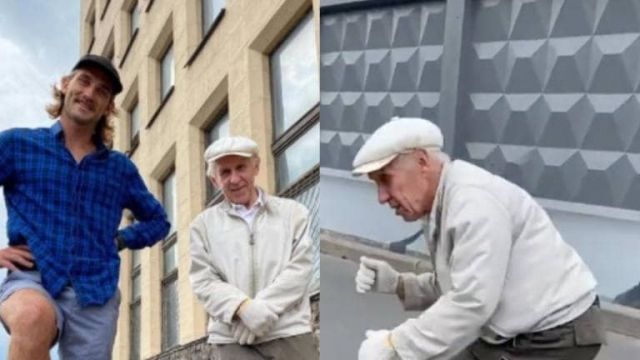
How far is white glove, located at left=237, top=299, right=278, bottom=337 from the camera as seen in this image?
0.60 m

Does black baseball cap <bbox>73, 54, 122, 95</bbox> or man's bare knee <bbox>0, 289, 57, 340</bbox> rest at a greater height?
black baseball cap <bbox>73, 54, 122, 95</bbox>

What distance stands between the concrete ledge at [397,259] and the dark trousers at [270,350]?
0.30ft

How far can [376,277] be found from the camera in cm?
52

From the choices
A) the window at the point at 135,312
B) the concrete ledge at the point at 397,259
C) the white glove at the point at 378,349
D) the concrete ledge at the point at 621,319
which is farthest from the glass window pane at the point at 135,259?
the concrete ledge at the point at 621,319

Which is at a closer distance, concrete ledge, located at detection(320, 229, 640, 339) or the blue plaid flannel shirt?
concrete ledge, located at detection(320, 229, 640, 339)

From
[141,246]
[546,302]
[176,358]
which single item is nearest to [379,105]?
[546,302]

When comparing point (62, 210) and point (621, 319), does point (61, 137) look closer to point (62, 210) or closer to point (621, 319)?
point (62, 210)

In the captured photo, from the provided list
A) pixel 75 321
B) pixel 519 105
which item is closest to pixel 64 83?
pixel 75 321

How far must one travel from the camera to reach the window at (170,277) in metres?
0.85

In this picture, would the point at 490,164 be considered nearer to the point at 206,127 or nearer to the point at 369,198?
the point at 369,198

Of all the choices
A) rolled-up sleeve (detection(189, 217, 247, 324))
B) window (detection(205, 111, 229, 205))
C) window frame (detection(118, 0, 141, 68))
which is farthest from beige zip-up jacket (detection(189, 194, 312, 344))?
window frame (detection(118, 0, 141, 68))

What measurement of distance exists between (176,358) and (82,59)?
0.35 m

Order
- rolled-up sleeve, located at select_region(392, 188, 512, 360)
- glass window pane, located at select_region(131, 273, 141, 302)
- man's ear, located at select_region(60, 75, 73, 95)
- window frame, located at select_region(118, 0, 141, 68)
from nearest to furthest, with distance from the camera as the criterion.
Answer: rolled-up sleeve, located at select_region(392, 188, 512, 360)
man's ear, located at select_region(60, 75, 73, 95)
glass window pane, located at select_region(131, 273, 141, 302)
window frame, located at select_region(118, 0, 141, 68)

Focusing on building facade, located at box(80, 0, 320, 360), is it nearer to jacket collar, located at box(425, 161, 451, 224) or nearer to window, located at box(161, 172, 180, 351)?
window, located at box(161, 172, 180, 351)
